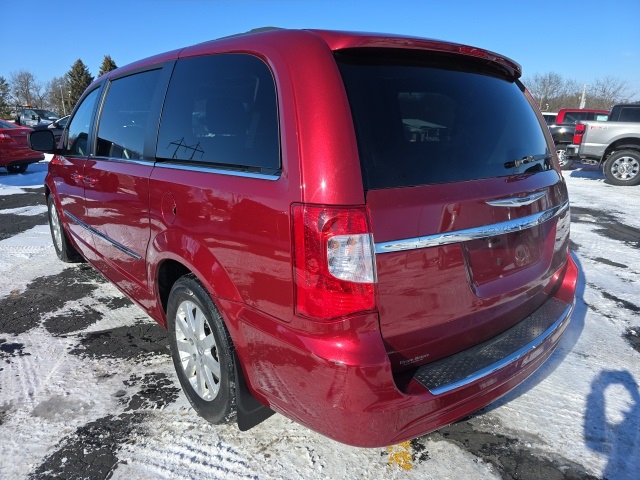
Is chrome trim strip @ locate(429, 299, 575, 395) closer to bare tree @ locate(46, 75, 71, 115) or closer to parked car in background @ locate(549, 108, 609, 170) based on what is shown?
parked car in background @ locate(549, 108, 609, 170)

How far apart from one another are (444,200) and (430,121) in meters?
0.38

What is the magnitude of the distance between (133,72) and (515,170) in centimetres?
254

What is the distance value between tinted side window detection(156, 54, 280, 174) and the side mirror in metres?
2.12

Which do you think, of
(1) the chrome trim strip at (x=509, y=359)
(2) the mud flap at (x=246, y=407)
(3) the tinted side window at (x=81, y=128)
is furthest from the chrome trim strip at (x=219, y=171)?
(3) the tinted side window at (x=81, y=128)

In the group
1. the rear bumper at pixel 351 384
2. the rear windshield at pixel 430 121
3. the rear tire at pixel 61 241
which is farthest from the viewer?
the rear tire at pixel 61 241

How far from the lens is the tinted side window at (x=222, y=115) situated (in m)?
1.83

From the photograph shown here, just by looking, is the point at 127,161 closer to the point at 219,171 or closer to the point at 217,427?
the point at 219,171

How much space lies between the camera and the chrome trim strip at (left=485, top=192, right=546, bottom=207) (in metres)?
1.86

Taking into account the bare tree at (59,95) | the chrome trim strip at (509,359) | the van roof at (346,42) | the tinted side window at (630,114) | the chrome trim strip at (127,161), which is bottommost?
the chrome trim strip at (509,359)

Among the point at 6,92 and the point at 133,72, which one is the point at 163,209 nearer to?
the point at 133,72

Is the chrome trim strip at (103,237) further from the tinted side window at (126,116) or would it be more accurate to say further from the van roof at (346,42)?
the van roof at (346,42)

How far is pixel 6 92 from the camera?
198ft

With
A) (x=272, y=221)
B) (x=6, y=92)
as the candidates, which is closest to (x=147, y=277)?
(x=272, y=221)

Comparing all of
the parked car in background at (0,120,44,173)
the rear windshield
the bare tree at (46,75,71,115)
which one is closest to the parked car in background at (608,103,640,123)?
the rear windshield
